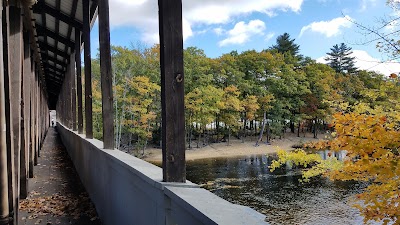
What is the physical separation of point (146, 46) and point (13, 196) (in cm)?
3521

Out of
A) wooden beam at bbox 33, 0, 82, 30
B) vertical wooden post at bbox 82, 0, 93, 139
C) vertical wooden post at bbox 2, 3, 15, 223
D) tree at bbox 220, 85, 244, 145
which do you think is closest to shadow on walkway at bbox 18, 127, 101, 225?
vertical wooden post at bbox 2, 3, 15, 223

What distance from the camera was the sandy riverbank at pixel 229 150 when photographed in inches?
1248

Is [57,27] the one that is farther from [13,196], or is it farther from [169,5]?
[169,5]

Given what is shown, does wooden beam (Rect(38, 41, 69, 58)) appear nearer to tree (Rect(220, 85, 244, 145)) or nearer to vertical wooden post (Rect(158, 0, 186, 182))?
vertical wooden post (Rect(158, 0, 186, 182))

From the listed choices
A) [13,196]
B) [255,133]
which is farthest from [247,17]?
[13,196]

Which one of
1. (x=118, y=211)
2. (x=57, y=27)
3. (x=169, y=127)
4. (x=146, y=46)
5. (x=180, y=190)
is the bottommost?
(x=118, y=211)

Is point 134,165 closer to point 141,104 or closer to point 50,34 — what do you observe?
point 50,34

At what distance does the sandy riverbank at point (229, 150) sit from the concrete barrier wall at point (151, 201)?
25.5 meters

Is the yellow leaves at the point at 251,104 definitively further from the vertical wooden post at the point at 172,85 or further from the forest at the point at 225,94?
the vertical wooden post at the point at 172,85

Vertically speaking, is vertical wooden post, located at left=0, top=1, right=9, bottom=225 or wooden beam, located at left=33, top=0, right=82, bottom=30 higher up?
wooden beam, located at left=33, top=0, right=82, bottom=30

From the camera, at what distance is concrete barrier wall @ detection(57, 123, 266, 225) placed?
141 centimetres

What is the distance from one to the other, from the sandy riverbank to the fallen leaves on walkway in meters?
23.5

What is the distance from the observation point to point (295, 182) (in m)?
20.3

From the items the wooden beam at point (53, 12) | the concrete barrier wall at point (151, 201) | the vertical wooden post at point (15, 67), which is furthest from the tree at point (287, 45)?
the concrete barrier wall at point (151, 201)
